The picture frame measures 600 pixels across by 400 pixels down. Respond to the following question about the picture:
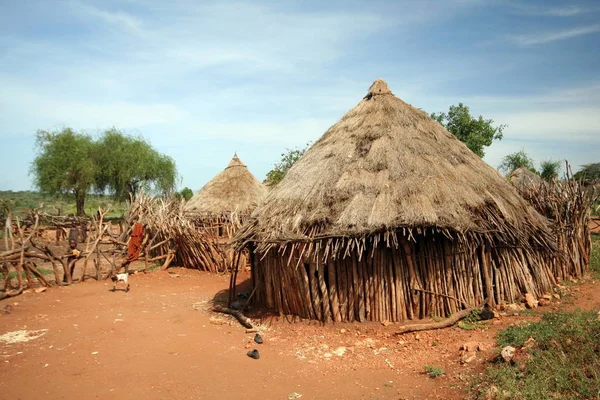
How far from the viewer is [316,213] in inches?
300

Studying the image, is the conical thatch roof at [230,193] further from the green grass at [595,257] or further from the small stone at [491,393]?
the small stone at [491,393]

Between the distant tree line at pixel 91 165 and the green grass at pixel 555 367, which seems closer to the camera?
the green grass at pixel 555 367

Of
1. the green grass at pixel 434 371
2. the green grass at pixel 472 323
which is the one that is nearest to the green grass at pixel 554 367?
the green grass at pixel 434 371

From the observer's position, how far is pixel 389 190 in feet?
25.0

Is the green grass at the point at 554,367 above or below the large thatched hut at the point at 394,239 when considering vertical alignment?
below

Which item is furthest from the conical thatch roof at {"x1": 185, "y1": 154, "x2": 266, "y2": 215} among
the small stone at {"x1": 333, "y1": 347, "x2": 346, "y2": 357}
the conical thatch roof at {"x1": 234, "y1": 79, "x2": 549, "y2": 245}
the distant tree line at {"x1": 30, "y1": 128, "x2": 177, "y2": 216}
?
the small stone at {"x1": 333, "y1": 347, "x2": 346, "y2": 357}

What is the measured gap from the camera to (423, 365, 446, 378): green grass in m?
5.39

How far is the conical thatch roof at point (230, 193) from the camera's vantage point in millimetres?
20170

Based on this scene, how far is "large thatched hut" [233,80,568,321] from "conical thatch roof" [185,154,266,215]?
38.0ft

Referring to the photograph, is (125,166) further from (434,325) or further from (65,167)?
(434,325)

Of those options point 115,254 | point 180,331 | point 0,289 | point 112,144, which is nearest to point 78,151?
point 112,144

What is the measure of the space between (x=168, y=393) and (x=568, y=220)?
880 cm

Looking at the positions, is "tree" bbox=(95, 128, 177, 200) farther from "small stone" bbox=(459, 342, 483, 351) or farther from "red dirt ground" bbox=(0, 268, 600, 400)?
"small stone" bbox=(459, 342, 483, 351)

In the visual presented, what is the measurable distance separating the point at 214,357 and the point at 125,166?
2410cm
